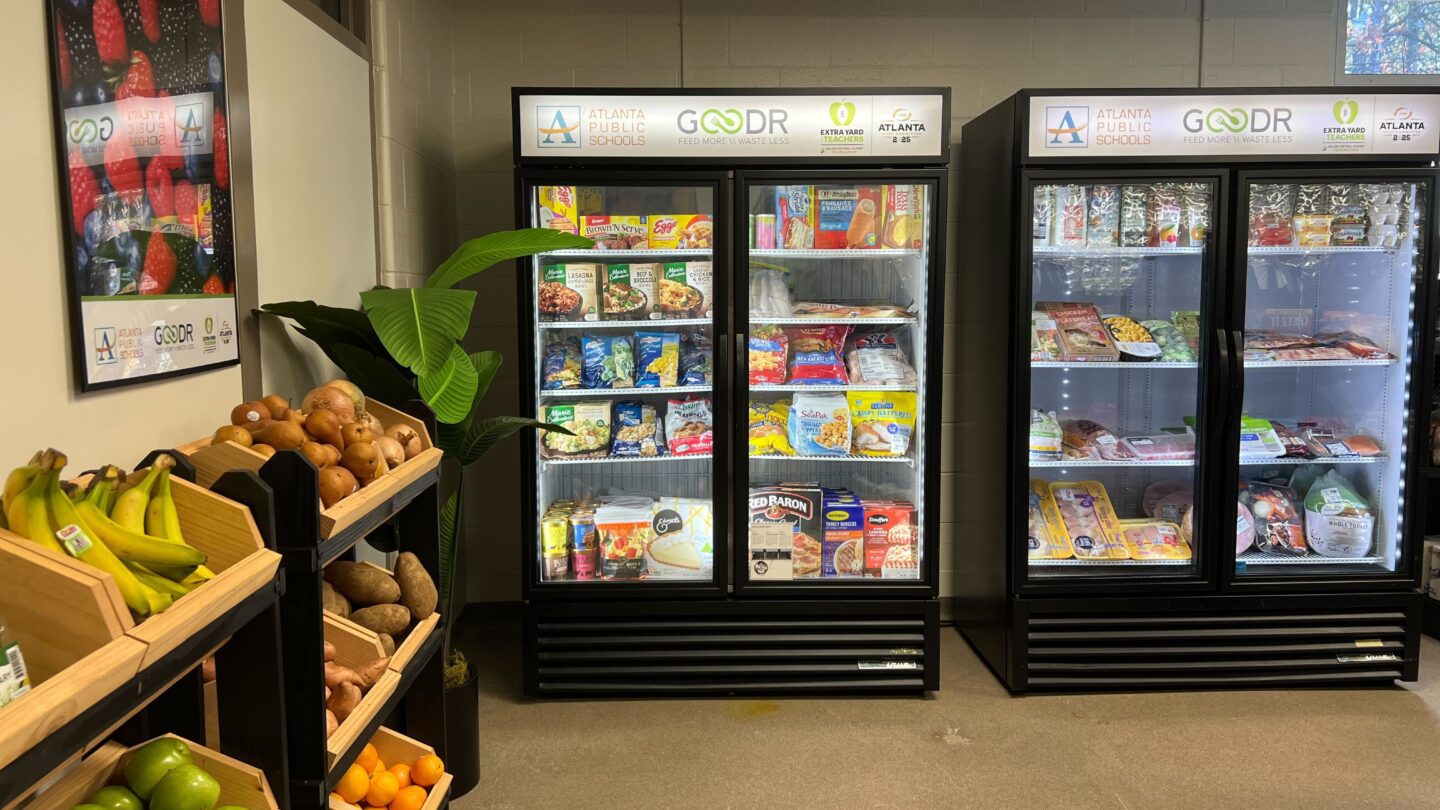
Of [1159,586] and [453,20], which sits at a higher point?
[453,20]

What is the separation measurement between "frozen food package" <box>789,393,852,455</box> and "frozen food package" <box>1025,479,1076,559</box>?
32.0 inches

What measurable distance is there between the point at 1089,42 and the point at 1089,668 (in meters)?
2.71

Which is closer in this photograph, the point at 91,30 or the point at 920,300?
the point at 91,30

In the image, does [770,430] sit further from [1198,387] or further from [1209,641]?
[1209,641]

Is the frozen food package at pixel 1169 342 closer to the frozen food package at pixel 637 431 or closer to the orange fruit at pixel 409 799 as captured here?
the frozen food package at pixel 637 431

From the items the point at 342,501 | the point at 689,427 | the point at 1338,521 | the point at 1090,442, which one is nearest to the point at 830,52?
the point at 689,427

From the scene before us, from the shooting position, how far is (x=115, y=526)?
Result: 4.35 feet

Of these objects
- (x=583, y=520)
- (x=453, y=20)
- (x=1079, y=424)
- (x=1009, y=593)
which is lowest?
(x=1009, y=593)

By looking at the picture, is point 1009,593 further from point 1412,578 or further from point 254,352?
point 254,352

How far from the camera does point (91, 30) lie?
1806mm

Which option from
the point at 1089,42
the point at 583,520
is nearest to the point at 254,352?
the point at 583,520

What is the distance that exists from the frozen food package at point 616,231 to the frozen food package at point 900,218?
0.90 metres

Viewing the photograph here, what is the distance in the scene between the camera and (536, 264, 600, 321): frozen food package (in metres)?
3.62

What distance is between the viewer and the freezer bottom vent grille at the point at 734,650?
11.9 ft
